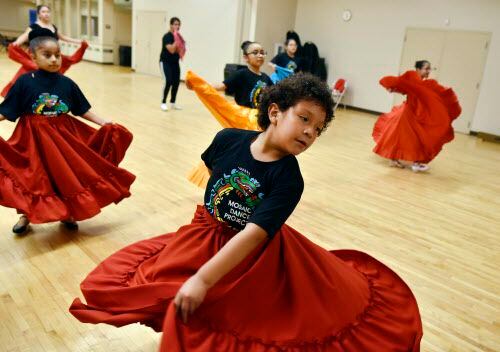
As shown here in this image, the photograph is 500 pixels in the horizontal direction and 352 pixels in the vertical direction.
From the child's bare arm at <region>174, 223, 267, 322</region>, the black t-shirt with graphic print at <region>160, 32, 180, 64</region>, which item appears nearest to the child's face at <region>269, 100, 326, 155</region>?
the child's bare arm at <region>174, 223, 267, 322</region>

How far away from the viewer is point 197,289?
44.2 inches

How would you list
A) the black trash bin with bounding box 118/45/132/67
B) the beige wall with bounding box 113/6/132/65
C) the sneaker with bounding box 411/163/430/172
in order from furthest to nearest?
the beige wall with bounding box 113/6/132/65 → the black trash bin with bounding box 118/45/132/67 → the sneaker with bounding box 411/163/430/172

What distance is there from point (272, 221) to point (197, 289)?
30 cm

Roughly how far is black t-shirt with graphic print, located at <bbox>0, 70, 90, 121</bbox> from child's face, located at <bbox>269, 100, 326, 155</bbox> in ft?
6.53

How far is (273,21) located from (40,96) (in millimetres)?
9911

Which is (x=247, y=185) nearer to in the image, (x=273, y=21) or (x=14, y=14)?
(x=273, y=21)

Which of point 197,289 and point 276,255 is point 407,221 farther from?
point 197,289

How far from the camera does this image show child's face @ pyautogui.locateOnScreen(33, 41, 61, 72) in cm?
269

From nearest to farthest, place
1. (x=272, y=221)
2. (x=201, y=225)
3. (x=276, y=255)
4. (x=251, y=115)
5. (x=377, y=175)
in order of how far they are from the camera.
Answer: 1. (x=272, y=221)
2. (x=276, y=255)
3. (x=201, y=225)
4. (x=251, y=115)
5. (x=377, y=175)

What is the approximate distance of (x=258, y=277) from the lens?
138cm

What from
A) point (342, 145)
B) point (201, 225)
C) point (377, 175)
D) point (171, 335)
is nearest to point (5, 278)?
point (201, 225)

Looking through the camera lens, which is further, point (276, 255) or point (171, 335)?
point (276, 255)

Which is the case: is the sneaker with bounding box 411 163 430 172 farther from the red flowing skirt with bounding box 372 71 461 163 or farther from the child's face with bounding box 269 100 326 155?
the child's face with bounding box 269 100 326 155

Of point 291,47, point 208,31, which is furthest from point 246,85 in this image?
point 208,31
